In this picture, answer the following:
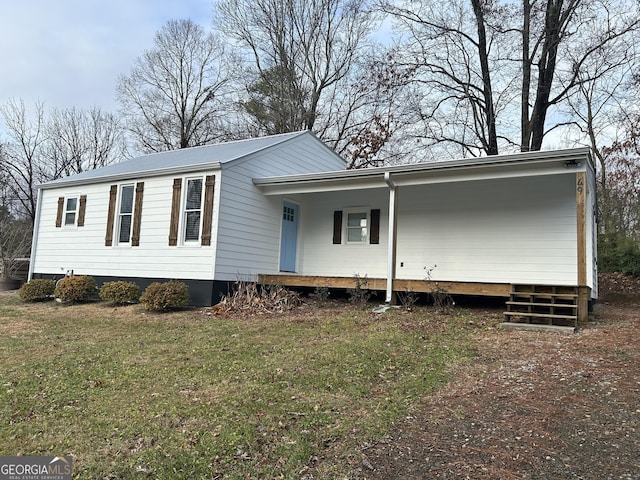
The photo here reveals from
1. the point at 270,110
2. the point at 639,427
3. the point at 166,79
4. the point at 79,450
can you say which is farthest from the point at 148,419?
the point at 166,79

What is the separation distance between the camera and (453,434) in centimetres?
344

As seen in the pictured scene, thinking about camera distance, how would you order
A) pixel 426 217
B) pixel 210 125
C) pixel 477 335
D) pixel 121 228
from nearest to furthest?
pixel 477 335
pixel 426 217
pixel 121 228
pixel 210 125

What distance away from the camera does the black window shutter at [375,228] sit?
1144 centimetres

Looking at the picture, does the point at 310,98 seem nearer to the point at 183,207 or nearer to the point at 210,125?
the point at 210,125

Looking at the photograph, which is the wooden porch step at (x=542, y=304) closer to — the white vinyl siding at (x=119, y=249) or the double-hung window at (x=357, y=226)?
the double-hung window at (x=357, y=226)

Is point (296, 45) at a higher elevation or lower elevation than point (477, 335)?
higher

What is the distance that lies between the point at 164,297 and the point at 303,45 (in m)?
15.9

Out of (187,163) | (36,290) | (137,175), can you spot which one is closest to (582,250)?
(187,163)

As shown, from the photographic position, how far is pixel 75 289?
11.2 m

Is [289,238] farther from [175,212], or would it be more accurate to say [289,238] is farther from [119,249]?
[119,249]

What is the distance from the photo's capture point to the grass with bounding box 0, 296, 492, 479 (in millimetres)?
3305

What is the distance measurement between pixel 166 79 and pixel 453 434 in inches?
1039

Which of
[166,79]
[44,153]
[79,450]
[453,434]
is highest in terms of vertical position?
[166,79]

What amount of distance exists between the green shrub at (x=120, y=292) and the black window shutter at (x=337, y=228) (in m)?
5.03
